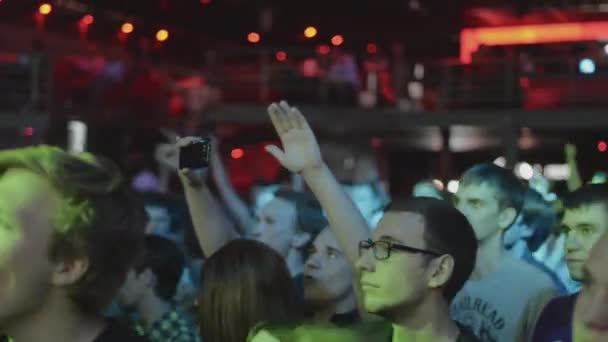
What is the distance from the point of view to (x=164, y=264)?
480 centimetres

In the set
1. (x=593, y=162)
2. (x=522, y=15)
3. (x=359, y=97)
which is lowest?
(x=593, y=162)

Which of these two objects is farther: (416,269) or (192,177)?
(192,177)

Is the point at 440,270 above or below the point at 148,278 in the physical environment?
above

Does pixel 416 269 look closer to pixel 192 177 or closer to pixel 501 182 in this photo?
pixel 192 177

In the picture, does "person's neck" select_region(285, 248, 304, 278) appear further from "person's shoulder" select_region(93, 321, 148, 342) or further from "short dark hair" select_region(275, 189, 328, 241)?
"person's shoulder" select_region(93, 321, 148, 342)

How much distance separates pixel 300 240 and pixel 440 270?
1.99m

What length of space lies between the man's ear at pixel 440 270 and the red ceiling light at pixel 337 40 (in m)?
22.8

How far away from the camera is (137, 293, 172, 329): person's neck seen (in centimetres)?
455

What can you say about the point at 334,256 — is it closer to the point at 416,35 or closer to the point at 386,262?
the point at 386,262

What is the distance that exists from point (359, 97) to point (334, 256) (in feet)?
43.9

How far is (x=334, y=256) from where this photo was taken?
4.24m

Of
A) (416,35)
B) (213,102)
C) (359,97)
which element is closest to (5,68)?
(213,102)

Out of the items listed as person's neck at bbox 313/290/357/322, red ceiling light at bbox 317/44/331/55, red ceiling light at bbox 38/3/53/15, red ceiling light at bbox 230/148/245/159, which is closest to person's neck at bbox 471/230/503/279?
person's neck at bbox 313/290/357/322

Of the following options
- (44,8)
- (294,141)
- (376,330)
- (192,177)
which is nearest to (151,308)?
(192,177)
